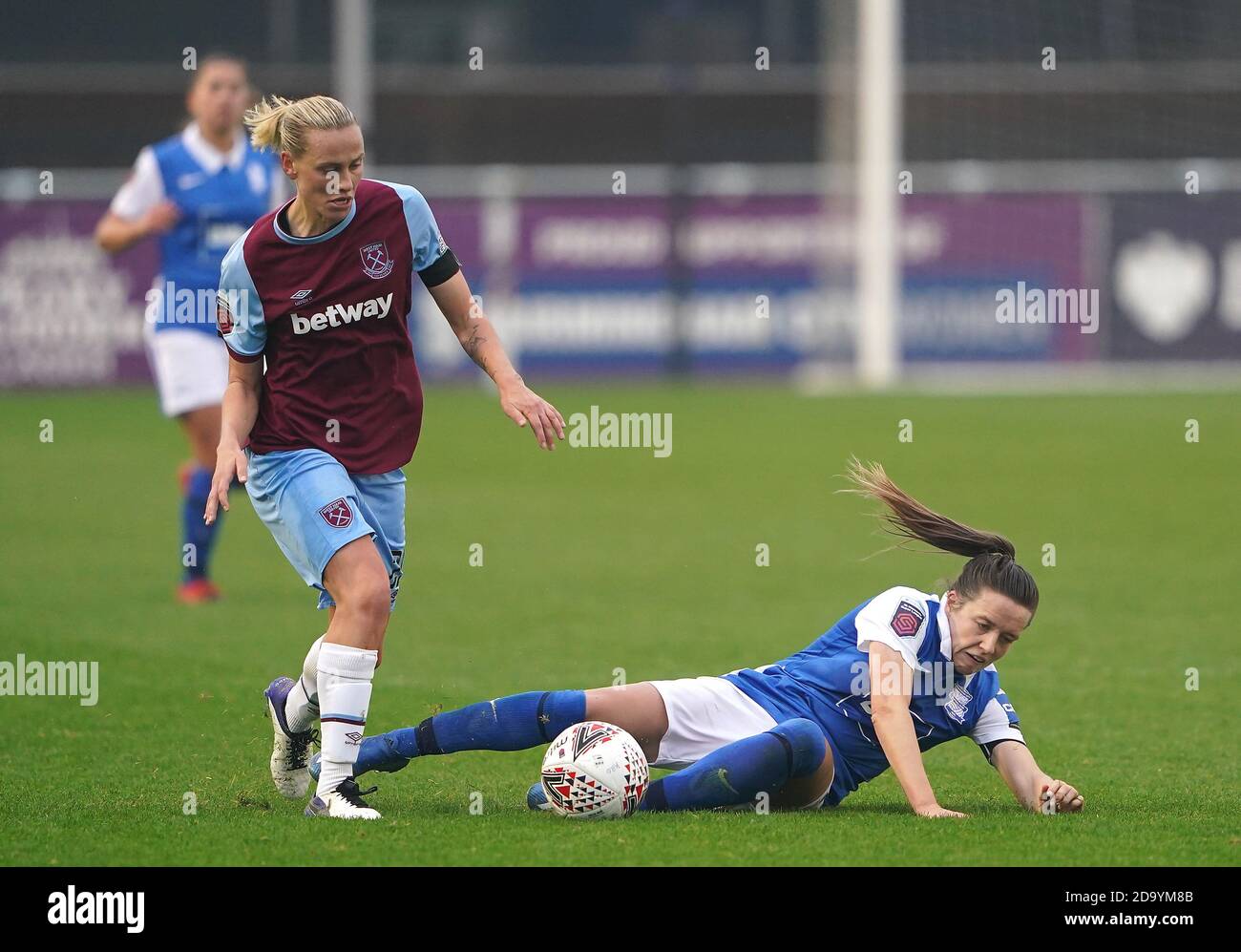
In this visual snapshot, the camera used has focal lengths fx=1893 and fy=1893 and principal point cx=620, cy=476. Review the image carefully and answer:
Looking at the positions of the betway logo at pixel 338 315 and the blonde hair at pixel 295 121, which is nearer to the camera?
the blonde hair at pixel 295 121

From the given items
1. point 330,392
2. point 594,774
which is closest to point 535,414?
point 330,392

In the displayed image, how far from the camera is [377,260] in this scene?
560cm

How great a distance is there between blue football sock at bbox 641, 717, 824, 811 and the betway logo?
1.63 m

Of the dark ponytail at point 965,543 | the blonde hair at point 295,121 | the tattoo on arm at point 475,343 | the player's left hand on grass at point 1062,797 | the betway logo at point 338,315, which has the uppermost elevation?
the blonde hair at point 295,121

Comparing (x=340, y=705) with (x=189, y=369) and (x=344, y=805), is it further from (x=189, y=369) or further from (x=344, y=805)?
(x=189, y=369)

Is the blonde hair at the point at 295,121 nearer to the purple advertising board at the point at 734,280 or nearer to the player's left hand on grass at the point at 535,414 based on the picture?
the player's left hand on grass at the point at 535,414

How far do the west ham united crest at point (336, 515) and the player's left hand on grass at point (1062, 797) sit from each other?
84.6 inches

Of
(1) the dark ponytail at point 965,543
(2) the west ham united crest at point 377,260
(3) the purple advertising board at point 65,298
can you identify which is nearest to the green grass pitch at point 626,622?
(1) the dark ponytail at point 965,543

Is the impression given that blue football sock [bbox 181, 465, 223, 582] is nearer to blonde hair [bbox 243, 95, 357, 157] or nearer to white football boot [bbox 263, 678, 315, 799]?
white football boot [bbox 263, 678, 315, 799]

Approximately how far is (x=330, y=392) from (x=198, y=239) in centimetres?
486

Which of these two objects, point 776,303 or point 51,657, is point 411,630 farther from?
point 776,303

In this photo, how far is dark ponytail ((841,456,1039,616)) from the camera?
5375 mm

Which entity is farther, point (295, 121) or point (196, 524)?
point (196, 524)

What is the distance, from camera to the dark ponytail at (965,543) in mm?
5375
